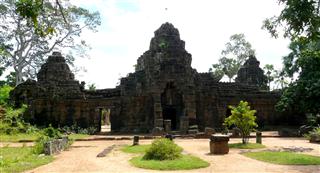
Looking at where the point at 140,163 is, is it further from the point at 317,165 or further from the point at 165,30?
the point at 165,30

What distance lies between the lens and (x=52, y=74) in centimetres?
3183

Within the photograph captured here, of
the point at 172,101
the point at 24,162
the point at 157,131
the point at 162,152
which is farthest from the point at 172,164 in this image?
the point at 172,101

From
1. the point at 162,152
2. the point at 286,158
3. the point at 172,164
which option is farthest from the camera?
the point at 162,152

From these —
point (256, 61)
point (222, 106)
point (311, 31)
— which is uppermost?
point (256, 61)

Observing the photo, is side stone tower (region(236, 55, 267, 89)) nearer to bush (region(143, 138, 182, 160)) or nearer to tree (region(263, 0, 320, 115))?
tree (region(263, 0, 320, 115))

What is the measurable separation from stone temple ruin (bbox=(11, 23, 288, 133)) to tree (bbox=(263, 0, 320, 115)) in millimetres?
5053

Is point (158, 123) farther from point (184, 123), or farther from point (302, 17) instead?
point (302, 17)

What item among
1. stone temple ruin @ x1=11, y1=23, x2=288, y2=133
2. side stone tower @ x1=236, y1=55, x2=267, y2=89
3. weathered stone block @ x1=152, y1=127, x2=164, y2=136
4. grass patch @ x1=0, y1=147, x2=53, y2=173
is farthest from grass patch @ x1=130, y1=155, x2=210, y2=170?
side stone tower @ x1=236, y1=55, x2=267, y2=89

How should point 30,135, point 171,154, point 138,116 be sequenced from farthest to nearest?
point 138,116 → point 30,135 → point 171,154

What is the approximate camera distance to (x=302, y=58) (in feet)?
86.9

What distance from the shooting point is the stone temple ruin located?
28.7 meters

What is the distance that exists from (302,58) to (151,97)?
11431 mm

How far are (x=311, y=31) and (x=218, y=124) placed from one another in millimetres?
18328

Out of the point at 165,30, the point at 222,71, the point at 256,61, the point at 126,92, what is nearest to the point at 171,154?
the point at 126,92
